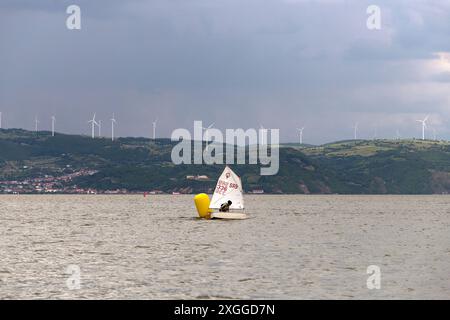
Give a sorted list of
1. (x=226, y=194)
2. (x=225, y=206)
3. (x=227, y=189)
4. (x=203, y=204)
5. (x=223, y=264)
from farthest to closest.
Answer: (x=203, y=204) → (x=225, y=206) → (x=226, y=194) → (x=227, y=189) → (x=223, y=264)

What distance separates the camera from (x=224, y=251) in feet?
351

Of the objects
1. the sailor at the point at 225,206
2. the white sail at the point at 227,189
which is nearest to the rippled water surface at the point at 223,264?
the sailor at the point at 225,206

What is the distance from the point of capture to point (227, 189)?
166 metres

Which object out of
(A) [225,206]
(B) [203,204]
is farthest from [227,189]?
(B) [203,204]

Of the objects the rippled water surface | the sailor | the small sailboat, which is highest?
the small sailboat

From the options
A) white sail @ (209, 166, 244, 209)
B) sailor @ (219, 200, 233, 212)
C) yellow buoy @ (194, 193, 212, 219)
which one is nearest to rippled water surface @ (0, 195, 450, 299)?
sailor @ (219, 200, 233, 212)

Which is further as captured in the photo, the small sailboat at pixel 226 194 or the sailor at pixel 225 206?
the sailor at pixel 225 206

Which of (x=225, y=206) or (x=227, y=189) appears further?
(x=225, y=206)

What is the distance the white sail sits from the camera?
16588cm

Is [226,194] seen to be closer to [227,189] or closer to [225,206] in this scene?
[227,189]

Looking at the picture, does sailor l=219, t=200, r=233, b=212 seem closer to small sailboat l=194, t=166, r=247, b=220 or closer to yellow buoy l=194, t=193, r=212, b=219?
small sailboat l=194, t=166, r=247, b=220

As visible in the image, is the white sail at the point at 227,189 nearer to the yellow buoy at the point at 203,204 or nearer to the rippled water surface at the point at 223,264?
the yellow buoy at the point at 203,204

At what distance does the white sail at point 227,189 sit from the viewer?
544 ft

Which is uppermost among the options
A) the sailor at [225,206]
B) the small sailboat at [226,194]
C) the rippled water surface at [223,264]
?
the small sailboat at [226,194]
